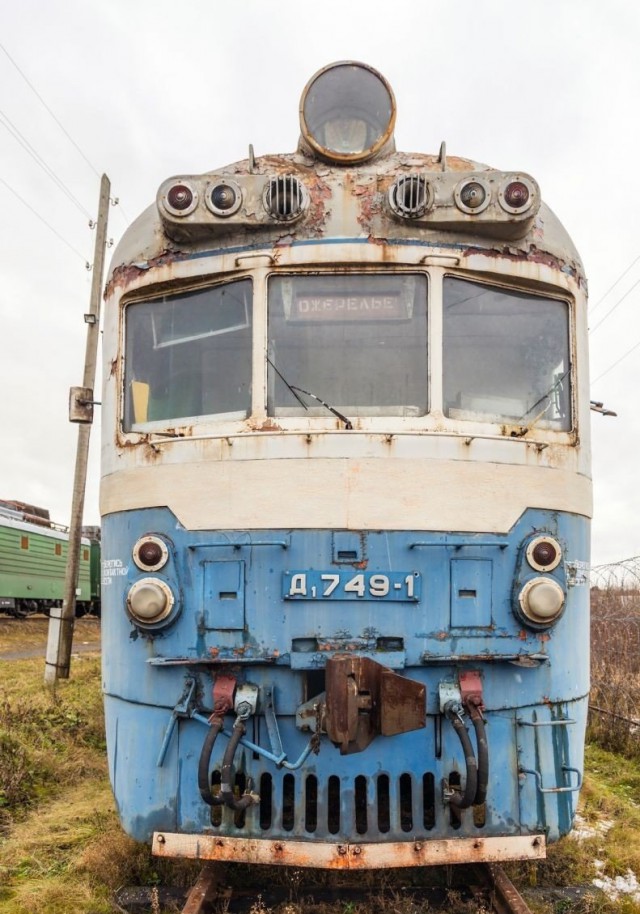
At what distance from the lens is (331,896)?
12.5 feet

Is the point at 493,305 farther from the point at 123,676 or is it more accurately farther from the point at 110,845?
the point at 110,845

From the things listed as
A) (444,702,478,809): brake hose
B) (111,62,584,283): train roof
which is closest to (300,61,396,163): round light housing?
(111,62,584,283): train roof

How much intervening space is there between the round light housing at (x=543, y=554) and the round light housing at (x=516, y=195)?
Answer: 5.12 feet

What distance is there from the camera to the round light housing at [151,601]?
3752mm

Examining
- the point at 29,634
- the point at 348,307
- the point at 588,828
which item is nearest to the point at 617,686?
the point at 588,828

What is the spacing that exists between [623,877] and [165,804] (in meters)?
2.41

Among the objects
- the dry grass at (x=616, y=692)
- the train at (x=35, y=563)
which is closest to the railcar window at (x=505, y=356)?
the dry grass at (x=616, y=692)

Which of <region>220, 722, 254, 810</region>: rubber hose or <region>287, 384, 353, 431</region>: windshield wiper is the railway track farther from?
<region>287, 384, 353, 431</region>: windshield wiper

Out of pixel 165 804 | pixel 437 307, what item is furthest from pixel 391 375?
pixel 165 804

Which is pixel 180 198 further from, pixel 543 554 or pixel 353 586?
pixel 543 554

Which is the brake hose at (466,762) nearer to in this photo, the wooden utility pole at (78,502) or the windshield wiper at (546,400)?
the windshield wiper at (546,400)

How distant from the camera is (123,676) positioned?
3.99 meters

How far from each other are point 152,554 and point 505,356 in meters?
1.98

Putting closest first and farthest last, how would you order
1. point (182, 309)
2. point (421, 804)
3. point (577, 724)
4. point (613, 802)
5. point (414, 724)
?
point (414, 724)
point (421, 804)
point (577, 724)
point (182, 309)
point (613, 802)
